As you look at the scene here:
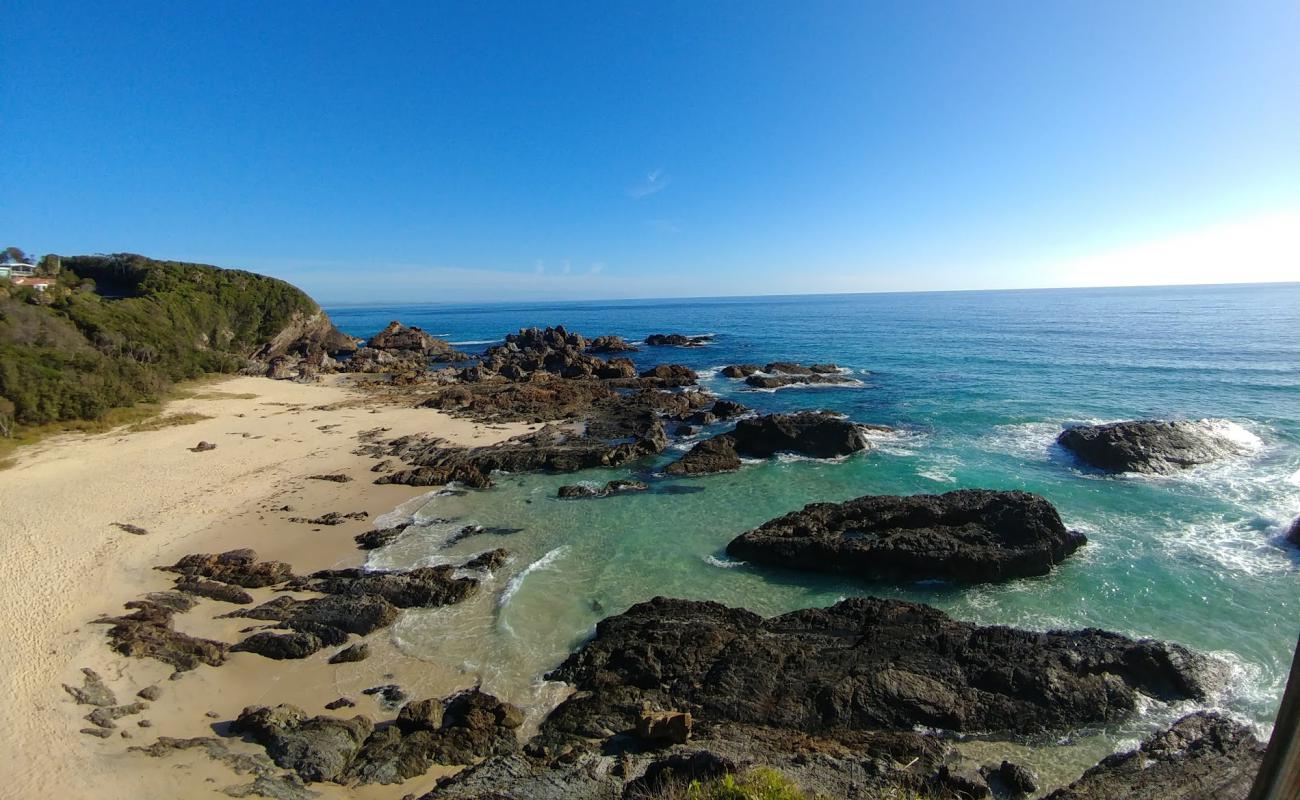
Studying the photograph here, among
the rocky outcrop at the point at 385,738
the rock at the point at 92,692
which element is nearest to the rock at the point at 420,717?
the rocky outcrop at the point at 385,738

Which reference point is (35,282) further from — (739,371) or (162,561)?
(739,371)

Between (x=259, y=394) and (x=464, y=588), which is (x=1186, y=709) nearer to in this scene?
(x=464, y=588)

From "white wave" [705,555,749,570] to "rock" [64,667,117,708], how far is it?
41.9 feet

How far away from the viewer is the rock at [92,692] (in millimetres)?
10789

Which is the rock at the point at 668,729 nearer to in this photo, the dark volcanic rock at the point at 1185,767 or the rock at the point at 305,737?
the rock at the point at 305,737

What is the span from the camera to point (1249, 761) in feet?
28.5

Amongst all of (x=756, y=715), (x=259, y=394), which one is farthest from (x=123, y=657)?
(x=259, y=394)

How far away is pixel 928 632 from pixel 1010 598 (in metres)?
3.56

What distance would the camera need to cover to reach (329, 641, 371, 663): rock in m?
12.2

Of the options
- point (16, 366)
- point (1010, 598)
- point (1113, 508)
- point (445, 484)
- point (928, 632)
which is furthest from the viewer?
point (16, 366)

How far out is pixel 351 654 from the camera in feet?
40.4

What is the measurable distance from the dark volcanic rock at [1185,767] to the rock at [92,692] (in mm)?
15810

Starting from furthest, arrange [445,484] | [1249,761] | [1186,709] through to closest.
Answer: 1. [445,484]
2. [1186,709]
3. [1249,761]

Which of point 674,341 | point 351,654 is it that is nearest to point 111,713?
point 351,654
